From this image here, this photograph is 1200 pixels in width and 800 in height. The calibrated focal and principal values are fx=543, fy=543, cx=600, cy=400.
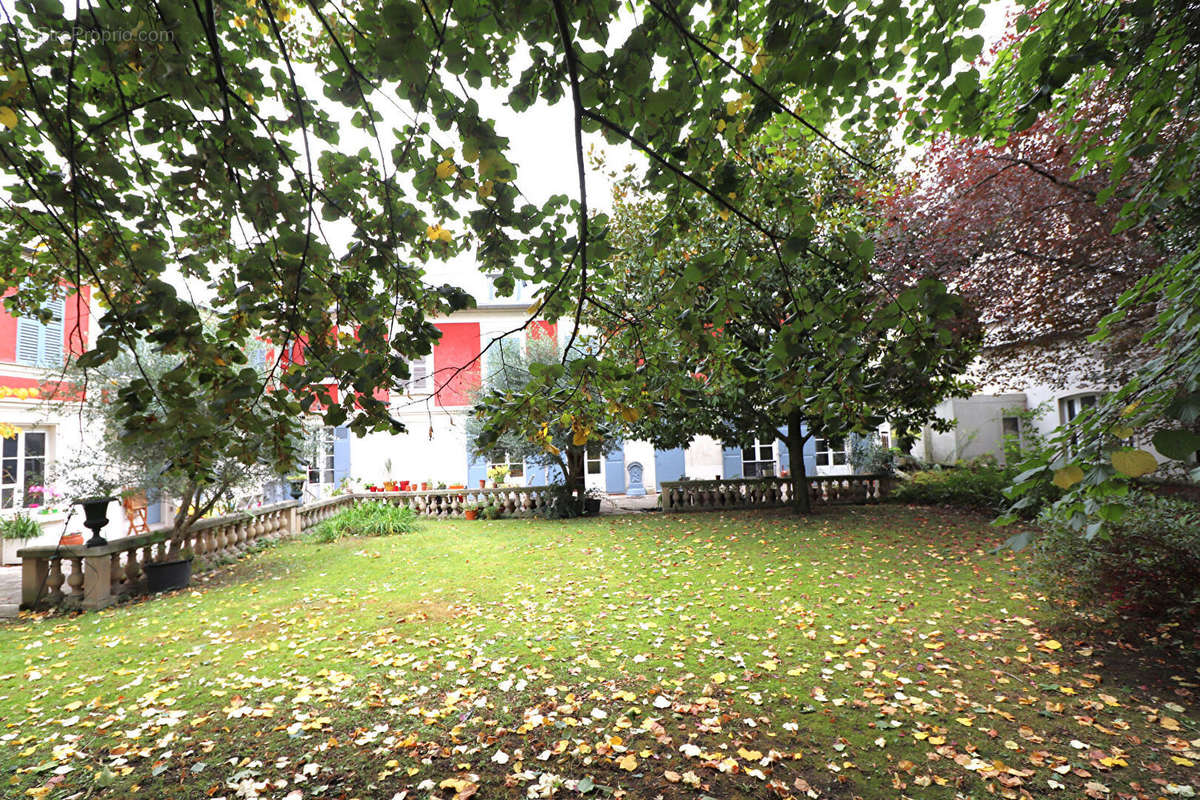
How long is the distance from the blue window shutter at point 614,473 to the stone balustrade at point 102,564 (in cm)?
1145

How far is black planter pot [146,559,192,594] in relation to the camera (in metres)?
7.02

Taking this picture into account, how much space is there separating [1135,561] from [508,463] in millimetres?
14110

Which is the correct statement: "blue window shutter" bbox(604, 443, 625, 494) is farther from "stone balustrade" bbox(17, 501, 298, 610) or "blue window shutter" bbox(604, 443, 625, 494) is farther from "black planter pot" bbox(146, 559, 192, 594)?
"black planter pot" bbox(146, 559, 192, 594)

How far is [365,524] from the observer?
1138cm

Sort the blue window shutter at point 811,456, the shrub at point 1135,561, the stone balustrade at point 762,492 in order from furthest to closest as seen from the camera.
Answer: the blue window shutter at point 811,456, the stone balustrade at point 762,492, the shrub at point 1135,561

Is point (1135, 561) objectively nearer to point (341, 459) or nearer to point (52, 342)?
point (52, 342)

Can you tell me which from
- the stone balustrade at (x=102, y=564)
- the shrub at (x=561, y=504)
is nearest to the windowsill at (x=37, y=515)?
the stone balustrade at (x=102, y=564)

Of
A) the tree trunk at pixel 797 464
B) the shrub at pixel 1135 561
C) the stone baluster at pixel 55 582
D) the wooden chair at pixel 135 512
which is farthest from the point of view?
the tree trunk at pixel 797 464

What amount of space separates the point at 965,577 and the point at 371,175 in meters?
7.34

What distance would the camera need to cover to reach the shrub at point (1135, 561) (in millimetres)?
4016

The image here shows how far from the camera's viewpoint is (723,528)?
1052cm

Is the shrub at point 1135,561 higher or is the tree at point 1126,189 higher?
the tree at point 1126,189

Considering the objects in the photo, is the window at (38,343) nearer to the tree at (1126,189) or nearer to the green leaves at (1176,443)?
the tree at (1126,189)

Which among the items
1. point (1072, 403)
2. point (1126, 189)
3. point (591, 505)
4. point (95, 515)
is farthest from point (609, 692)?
point (1072, 403)
